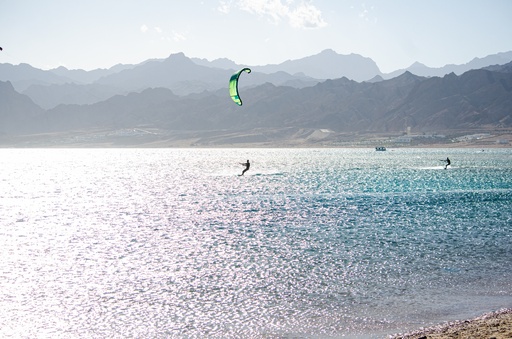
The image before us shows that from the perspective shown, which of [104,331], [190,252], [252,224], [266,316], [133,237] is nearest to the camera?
[104,331]

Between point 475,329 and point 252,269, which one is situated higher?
point 475,329

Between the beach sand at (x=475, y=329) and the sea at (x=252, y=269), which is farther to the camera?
the sea at (x=252, y=269)

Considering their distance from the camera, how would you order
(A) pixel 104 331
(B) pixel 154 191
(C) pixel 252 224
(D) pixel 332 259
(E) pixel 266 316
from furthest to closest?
(B) pixel 154 191, (C) pixel 252 224, (D) pixel 332 259, (E) pixel 266 316, (A) pixel 104 331

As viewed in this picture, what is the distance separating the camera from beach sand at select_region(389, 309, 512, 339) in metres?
17.6

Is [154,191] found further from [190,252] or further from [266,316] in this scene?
[266,316]

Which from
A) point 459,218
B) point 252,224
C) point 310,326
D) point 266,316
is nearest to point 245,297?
point 266,316

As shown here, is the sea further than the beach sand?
Yes

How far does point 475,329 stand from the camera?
1864 cm

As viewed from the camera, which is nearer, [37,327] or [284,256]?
[37,327]

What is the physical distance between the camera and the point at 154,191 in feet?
283

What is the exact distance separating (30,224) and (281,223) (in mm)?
23508

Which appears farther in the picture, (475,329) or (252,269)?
(252,269)

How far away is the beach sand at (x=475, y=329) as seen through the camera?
1764 centimetres

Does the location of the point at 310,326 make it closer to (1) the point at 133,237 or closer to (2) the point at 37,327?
(2) the point at 37,327
